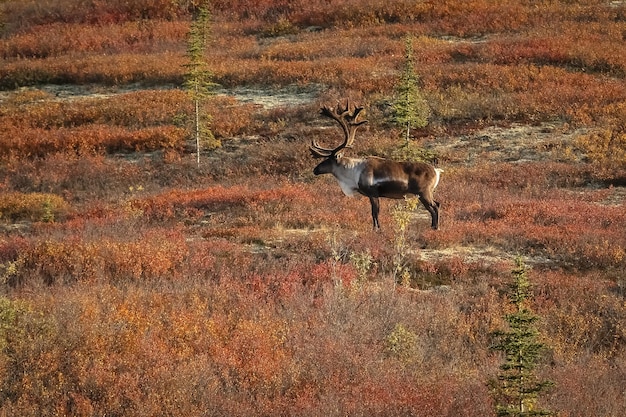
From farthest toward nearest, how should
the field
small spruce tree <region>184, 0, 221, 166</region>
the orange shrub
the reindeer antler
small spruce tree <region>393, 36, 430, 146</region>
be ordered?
1. small spruce tree <region>184, 0, 221, 166</region>
2. small spruce tree <region>393, 36, 430, 146</region>
3. the orange shrub
4. the reindeer antler
5. the field

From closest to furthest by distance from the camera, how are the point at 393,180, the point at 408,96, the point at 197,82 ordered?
the point at 393,180 → the point at 408,96 → the point at 197,82

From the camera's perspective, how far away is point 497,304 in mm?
11898

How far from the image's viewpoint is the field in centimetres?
896

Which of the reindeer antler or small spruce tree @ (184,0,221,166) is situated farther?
small spruce tree @ (184,0,221,166)

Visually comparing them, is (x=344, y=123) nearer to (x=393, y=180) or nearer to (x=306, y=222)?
(x=393, y=180)

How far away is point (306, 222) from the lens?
1792 cm

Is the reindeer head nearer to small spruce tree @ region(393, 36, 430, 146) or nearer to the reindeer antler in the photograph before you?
the reindeer antler

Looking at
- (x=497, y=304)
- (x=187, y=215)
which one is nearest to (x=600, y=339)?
(x=497, y=304)

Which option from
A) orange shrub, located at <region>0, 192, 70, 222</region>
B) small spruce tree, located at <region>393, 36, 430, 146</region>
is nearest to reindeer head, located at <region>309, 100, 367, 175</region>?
small spruce tree, located at <region>393, 36, 430, 146</region>

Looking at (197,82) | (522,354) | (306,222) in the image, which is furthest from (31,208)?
(522,354)

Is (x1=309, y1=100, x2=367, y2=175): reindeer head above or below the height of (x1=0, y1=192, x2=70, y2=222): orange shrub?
above

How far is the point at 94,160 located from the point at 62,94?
10973 mm

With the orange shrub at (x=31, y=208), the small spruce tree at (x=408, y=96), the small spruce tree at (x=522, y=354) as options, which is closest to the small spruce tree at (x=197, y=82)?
the orange shrub at (x=31, y=208)

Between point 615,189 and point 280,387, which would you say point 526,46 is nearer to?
point 615,189
